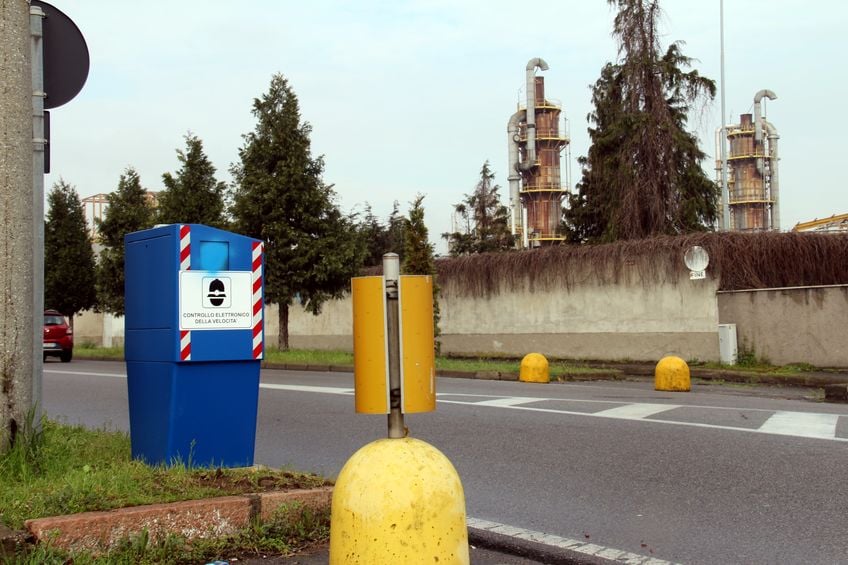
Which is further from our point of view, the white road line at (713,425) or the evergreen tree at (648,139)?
the evergreen tree at (648,139)

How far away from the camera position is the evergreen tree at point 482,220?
48.9 metres

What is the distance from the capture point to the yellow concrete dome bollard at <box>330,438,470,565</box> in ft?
10.9

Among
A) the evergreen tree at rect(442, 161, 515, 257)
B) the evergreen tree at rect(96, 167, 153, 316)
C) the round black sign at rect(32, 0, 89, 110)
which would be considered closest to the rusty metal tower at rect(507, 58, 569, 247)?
the evergreen tree at rect(442, 161, 515, 257)

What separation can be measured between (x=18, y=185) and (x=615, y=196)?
26.2 meters

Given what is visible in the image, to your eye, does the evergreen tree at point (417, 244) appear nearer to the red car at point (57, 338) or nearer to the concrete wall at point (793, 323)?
the concrete wall at point (793, 323)

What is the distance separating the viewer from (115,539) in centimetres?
408

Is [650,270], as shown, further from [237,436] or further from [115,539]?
[115,539]

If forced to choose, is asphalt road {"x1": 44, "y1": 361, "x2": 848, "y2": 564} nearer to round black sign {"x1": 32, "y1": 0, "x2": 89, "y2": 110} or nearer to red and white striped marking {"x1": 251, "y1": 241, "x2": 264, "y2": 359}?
red and white striped marking {"x1": 251, "y1": 241, "x2": 264, "y2": 359}

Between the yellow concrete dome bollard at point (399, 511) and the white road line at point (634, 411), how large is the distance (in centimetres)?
643

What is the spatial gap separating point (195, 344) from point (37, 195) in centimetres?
150

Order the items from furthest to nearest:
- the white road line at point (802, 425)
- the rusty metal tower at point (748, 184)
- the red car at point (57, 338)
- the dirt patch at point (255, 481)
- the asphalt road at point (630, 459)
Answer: the rusty metal tower at point (748, 184), the red car at point (57, 338), the white road line at point (802, 425), the asphalt road at point (630, 459), the dirt patch at point (255, 481)

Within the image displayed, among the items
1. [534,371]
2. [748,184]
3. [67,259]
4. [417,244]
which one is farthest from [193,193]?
[748,184]

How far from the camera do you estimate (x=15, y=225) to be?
17.0 feet

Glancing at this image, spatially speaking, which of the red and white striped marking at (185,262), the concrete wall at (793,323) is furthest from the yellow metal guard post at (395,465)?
the concrete wall at (793,323)
